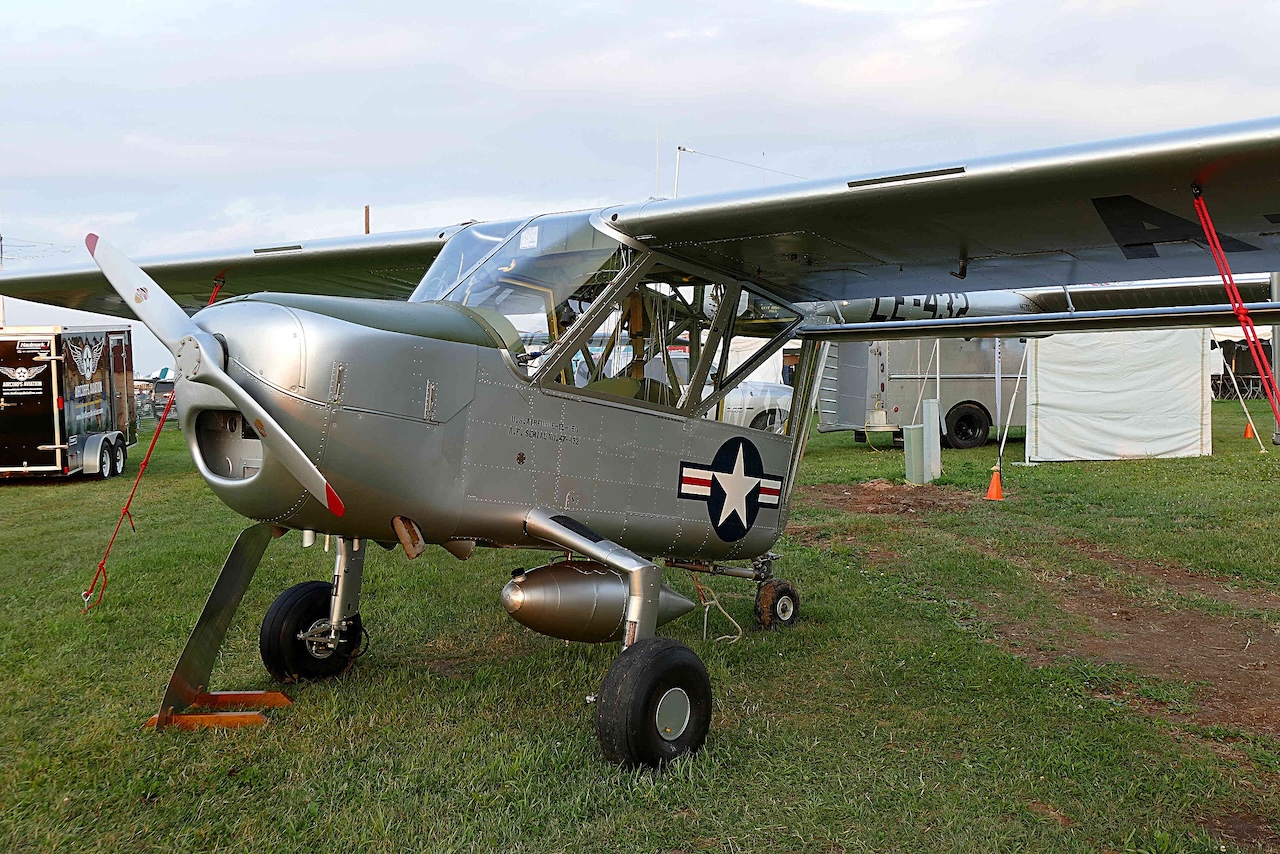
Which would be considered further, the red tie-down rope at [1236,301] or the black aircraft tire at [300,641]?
the black aircraft tire at [300,641]

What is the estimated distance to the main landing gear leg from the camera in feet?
12.6

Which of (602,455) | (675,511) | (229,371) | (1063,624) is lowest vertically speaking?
(1063,624)

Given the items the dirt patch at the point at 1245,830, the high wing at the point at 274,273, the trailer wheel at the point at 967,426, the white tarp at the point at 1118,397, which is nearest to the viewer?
the dirt patch at the point at 1245,830

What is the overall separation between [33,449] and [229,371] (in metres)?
14.1

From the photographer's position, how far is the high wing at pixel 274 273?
271 inches

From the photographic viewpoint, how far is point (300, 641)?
5035mm

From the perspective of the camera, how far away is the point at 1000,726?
447 centimetres

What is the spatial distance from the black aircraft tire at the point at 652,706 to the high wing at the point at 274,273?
3.69m

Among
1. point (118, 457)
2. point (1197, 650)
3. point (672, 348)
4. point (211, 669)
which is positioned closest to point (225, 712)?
point (211, 669)

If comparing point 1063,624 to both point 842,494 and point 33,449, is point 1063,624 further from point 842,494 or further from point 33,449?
point 33,449

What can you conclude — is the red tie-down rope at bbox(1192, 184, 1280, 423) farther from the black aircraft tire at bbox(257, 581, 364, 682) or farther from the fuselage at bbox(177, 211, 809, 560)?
the black aircraft tire at bbox(257, 581, 364, 682)

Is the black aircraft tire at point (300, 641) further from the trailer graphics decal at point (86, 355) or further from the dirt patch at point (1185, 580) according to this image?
the trailer graphics decal at point (86, 355)

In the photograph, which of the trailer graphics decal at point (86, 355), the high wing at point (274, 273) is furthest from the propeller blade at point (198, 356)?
the trailer graphics decal at point (86, 355)

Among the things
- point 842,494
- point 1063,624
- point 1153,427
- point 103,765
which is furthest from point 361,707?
point 1153,427
